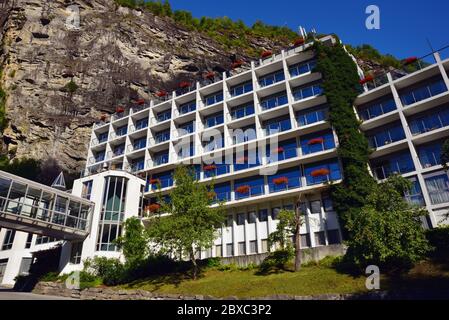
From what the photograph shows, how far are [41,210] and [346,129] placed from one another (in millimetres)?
29435

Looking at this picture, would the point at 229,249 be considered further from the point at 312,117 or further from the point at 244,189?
the point at 312,117

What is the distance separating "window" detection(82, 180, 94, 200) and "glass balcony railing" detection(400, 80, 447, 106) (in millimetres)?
34206

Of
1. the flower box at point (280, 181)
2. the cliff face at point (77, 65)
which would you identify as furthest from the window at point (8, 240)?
the flower box at point (280, 181)

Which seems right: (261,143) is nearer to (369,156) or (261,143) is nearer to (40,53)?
(369,156)

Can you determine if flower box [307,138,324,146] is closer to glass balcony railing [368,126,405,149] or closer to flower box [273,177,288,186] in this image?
flower box [273,177,288,186]

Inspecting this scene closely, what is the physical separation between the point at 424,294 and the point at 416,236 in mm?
5206

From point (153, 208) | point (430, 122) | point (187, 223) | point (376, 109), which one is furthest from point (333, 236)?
point (153, 208)

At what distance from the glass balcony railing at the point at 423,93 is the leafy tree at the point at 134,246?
28.7 m

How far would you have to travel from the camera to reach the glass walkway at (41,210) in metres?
26.2

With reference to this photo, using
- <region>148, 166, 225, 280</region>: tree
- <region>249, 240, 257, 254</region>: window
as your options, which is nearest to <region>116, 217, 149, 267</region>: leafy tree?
<region>148, 166, 225, 280</region>: tree

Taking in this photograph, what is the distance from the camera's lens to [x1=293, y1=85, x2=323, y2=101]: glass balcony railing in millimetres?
36500
